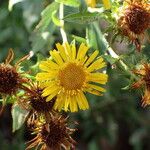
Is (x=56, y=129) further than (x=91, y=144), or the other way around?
(x=91, y=144)

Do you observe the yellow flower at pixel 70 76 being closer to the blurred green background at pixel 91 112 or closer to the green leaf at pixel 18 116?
the green leaf at pixel 18 116

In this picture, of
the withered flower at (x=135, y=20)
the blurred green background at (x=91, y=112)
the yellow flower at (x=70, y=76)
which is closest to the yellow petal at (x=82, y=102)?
the yellow flower at (x=70, y=76)

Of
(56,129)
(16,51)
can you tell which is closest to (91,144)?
(16,51)

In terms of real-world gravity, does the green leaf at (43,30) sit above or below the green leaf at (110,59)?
below

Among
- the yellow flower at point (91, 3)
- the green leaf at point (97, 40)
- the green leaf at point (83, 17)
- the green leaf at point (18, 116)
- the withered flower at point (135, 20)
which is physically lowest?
the green leaf at point (18, 116)

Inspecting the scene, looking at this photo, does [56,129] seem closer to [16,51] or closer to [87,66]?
[87,66]

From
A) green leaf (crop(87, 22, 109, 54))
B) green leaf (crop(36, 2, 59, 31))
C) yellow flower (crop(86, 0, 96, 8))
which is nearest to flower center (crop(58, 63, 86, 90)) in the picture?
green leaf (crop(87, 22, 109, 54))

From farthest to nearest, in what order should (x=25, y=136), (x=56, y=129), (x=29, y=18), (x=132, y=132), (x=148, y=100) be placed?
(x=132, y=132), (x=25, y=136), (x=29, y=18), (x=56, y=129), (x=148, y=100)

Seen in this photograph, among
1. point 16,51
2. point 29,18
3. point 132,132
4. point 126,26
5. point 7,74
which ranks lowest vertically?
point 132,132

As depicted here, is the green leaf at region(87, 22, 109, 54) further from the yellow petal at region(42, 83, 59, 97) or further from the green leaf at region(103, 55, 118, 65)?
the yellow petal at region(42, 83, 59, 97)
